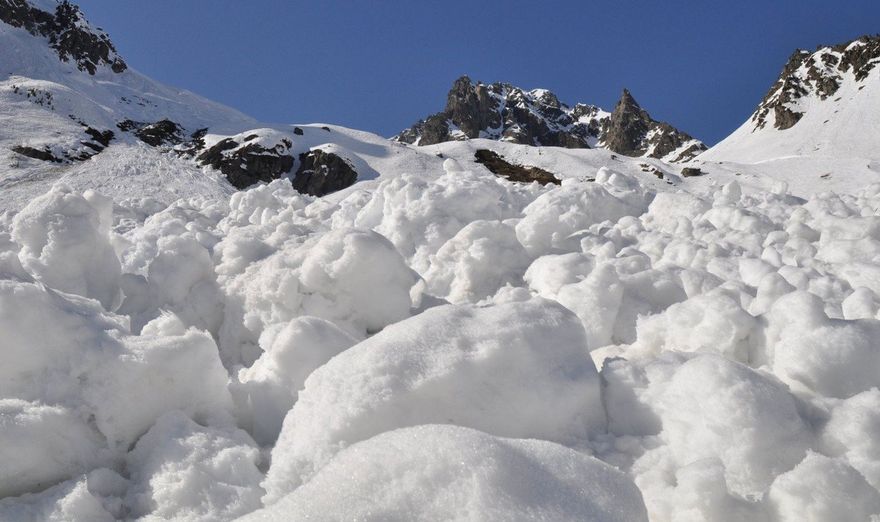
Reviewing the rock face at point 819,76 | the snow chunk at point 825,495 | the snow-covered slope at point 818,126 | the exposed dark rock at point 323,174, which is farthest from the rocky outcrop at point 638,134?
the snow chunk at point 825,495

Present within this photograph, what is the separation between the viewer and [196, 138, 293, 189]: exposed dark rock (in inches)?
1604

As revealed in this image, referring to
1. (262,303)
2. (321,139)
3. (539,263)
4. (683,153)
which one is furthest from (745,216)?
(683,153)

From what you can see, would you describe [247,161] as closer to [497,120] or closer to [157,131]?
[157,131]

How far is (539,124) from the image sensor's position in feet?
496

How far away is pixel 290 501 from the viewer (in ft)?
5.99

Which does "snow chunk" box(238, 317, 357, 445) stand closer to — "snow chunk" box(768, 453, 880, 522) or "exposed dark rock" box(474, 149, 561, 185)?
"snow chunk" box(768, 453, 880, 522)

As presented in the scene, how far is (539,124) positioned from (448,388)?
510ft

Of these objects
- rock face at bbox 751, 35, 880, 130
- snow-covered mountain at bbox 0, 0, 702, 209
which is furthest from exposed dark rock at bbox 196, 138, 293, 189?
rock face at bbox 751, 35, 880, 130

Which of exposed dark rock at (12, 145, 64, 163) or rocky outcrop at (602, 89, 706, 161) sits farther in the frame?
rocky outcrop at (602, 89, 706, 161)

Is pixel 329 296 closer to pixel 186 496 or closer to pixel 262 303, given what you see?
pixel 262 303

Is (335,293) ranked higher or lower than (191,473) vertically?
higher

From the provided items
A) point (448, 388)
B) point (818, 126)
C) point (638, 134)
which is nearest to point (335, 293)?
point (448, 388)

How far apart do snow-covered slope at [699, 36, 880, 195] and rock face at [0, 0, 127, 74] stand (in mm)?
66694

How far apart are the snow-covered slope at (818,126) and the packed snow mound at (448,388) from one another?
118 feet
